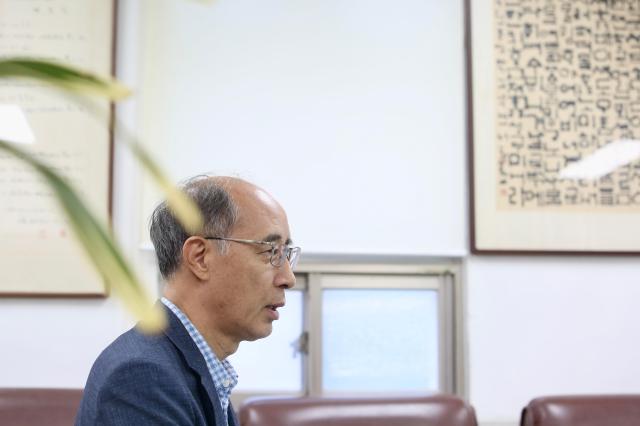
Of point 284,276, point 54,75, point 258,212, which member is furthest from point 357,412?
point 54,75

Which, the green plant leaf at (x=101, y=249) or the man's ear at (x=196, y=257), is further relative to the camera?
the man's ear at (x=196, y=257)

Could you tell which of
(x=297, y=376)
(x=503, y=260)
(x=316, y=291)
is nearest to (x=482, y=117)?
(x=503, y=260)

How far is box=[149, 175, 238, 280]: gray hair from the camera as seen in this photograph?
1.51m

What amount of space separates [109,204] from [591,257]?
1.61m

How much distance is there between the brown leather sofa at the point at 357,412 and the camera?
1706mm

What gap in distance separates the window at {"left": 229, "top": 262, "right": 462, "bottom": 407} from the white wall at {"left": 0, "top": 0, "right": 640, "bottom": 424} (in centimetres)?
10

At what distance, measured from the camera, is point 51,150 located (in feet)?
7.87

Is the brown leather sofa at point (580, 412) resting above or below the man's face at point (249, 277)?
below

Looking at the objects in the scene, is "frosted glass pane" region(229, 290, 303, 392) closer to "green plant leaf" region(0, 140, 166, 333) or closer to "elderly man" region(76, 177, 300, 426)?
"elderly man" region(76, 177, 300, 426)

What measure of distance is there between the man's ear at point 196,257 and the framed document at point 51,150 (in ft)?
3.07

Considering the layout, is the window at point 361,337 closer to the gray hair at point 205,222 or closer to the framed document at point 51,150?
the framed document at point 51,150

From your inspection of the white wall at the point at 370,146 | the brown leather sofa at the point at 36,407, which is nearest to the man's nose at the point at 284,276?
the brown leather sofa at the point at 36,407

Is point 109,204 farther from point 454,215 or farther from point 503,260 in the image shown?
point 503,260

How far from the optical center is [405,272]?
255cm
